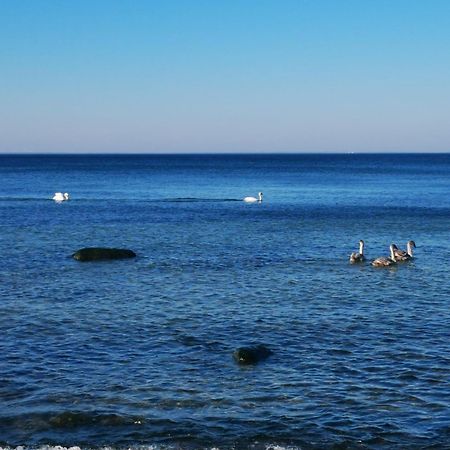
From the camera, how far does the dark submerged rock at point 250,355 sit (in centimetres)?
2484

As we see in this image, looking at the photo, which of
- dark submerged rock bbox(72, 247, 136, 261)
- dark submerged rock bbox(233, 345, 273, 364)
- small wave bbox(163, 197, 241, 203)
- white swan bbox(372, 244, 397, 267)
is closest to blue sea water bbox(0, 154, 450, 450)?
dark submerged rock bbox(233, 345, 273, 364)

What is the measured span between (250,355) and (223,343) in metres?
2.55

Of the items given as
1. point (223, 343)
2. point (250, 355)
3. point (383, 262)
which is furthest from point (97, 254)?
point (250, 355)

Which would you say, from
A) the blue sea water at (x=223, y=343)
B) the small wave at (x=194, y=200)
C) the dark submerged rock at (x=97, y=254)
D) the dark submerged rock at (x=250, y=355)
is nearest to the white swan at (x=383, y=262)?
the blue sea water at (x=223, y=343)

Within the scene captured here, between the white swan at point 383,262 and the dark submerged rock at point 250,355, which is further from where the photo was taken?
the white swan at point 383,262

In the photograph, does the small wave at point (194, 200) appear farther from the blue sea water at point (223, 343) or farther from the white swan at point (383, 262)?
the white swan at point (383, 262)

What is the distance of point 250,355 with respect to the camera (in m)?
25.0

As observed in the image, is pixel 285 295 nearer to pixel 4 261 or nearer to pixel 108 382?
pixel 108 382

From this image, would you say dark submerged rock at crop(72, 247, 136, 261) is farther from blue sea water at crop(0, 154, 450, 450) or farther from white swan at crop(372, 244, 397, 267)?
white swan at crop(372, 244, 397, 267)

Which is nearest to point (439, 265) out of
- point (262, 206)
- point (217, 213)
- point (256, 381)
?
point (256, 381)

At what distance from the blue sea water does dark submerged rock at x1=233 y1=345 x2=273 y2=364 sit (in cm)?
36

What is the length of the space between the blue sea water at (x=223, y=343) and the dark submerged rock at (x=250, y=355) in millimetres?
356

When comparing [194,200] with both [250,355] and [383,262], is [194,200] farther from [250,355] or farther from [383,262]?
[250,355]

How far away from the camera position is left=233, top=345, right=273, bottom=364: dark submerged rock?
24844mm
